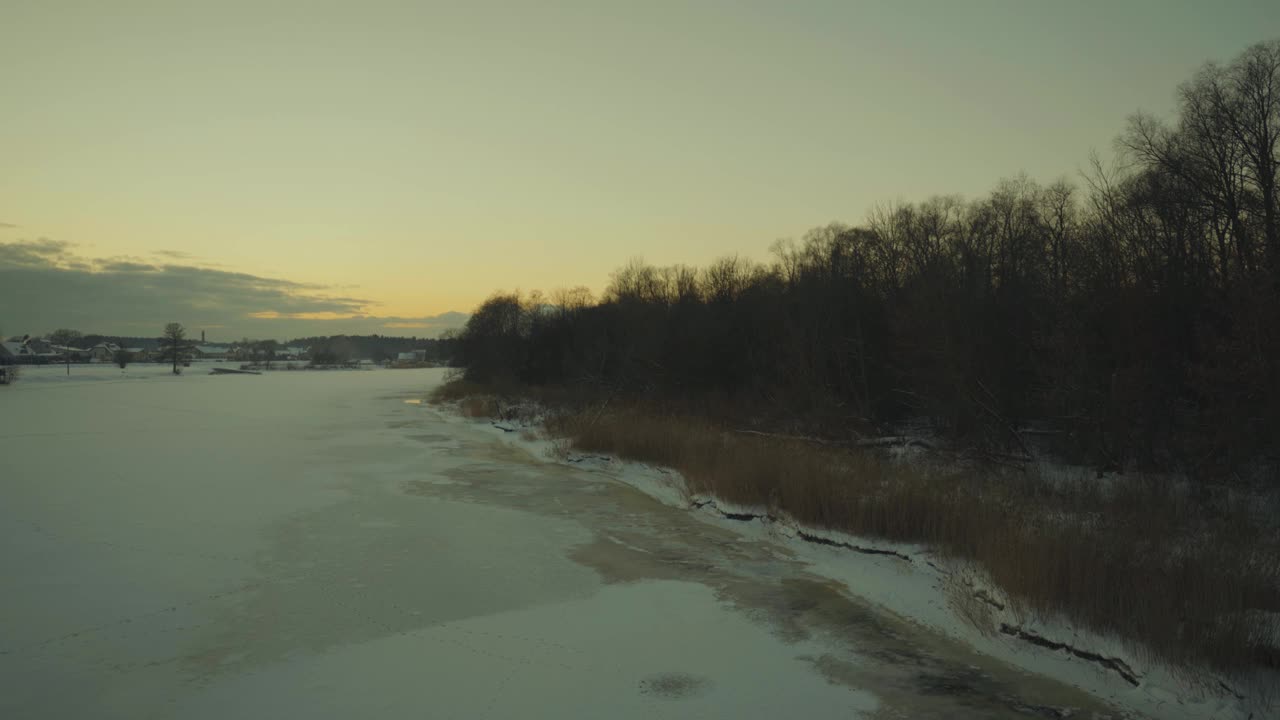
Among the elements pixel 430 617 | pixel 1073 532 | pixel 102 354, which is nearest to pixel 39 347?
pixel 102 354

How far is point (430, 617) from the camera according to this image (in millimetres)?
6461

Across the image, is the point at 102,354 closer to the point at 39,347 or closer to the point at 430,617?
the point at 39,347

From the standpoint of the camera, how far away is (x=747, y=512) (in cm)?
1102

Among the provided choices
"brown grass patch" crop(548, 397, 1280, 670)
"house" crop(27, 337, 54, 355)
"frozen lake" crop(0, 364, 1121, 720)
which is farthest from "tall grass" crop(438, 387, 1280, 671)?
"house" crop(27, 337, 54, 355)

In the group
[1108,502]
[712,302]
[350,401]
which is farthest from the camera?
[350,401]

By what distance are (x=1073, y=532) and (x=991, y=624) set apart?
2.49 metres

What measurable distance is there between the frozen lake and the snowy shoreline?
0.92 ft

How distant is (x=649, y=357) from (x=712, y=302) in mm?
8248

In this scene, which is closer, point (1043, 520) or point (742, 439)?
point (1043, 520)

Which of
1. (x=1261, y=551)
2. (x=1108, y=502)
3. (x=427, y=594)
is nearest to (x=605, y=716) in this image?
(x=427, y=594)

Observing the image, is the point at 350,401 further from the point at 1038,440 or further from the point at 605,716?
the point at 605,716

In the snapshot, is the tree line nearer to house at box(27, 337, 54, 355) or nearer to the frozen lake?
the frozen lake

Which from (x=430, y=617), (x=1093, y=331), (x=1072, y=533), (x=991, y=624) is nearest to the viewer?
(x=991, y=624)

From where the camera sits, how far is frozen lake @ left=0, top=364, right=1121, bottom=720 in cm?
484
